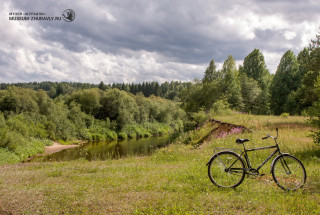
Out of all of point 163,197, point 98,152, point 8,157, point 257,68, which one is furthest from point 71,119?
point 163,197

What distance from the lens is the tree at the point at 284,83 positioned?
132 ft

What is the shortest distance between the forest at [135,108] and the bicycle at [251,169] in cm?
1517

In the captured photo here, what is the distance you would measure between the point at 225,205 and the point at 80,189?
4.35 meters

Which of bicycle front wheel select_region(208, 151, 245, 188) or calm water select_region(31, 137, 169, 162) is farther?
calm water select_region(31, 137, 169, 162)

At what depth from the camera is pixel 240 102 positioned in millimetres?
39906

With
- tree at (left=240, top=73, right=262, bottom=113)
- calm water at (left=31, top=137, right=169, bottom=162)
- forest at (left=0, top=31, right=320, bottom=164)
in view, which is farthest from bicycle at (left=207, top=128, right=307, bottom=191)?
tree at (left=240, top=73, right=262, bottom=113)

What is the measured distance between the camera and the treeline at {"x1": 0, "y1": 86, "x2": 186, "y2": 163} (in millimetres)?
33888

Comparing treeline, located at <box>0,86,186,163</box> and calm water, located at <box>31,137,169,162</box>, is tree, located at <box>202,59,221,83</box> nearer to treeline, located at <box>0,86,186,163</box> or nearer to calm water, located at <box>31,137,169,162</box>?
treeline, located at <box>0,86,186,163</box>

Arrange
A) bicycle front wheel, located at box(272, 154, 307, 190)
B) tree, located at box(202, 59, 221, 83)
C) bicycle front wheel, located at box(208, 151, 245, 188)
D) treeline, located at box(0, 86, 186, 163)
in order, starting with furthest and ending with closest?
tree, located at box(202, 59, 221, 83)
treeline, located at box(0, 86, 186, 163)
bicycle front wheel, located at box(208, 151, 245, 188)
bicycle front wheel, located at box(272, 154, 307, 190)

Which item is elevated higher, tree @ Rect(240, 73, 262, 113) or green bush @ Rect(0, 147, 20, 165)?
tree @ Rect(240, 73, 262, 113)

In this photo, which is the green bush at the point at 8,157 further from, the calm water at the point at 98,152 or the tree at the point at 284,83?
the tree at the point at 284,83

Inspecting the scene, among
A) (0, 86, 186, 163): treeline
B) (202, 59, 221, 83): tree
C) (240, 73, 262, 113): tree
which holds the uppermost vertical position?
(202, 59, 221, 83): tree

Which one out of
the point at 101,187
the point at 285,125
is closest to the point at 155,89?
the point at 285,125

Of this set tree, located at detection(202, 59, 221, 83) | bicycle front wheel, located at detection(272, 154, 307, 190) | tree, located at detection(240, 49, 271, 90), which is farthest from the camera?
tree, located at detection(240, 49, 271, 90)
